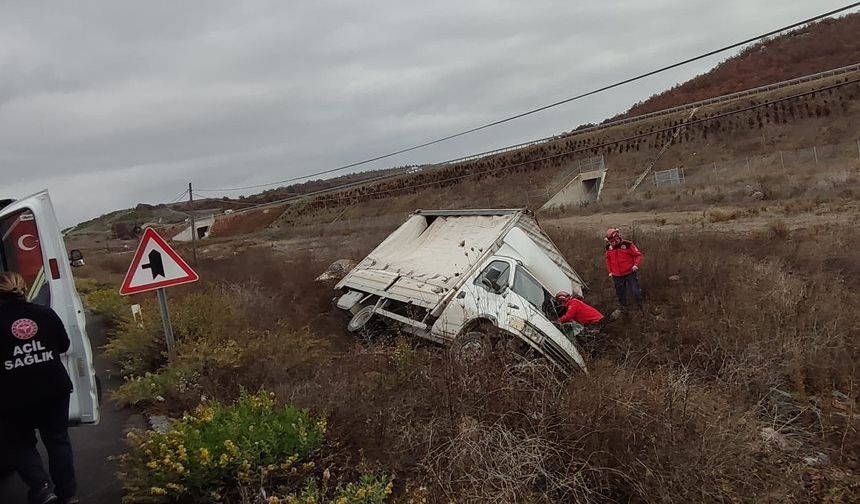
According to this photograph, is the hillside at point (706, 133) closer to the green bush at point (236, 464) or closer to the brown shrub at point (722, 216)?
the brown shrub at point (722, 216)

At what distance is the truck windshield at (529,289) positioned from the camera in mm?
9023

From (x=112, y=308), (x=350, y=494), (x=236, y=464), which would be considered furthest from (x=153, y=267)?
(x=112, y=308)

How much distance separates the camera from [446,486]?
12.1 feet

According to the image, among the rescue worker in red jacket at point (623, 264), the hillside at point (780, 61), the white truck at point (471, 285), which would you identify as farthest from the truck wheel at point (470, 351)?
the hillside at point (780, 61)

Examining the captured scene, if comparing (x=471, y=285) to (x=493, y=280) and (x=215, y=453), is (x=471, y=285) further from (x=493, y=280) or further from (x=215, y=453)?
(x=215, y=453)

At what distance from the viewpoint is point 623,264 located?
1055 cm

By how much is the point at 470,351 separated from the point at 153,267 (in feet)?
12.2

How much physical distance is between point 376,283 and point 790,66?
235 feet

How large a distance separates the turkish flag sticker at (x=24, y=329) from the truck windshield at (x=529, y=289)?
21.4ft

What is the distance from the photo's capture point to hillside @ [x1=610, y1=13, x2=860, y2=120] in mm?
60875

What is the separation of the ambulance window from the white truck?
3.68 meters

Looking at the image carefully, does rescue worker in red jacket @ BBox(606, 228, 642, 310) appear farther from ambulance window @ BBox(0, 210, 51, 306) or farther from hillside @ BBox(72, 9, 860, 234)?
hillside @ BBox(72, 9, 860, 234)

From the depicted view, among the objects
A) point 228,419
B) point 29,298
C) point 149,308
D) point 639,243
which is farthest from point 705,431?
point 639,243

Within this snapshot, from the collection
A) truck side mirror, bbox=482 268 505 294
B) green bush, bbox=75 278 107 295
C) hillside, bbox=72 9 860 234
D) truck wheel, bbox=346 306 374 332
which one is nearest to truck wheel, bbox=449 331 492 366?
truck side mirror, bbox=482 268 505 294
